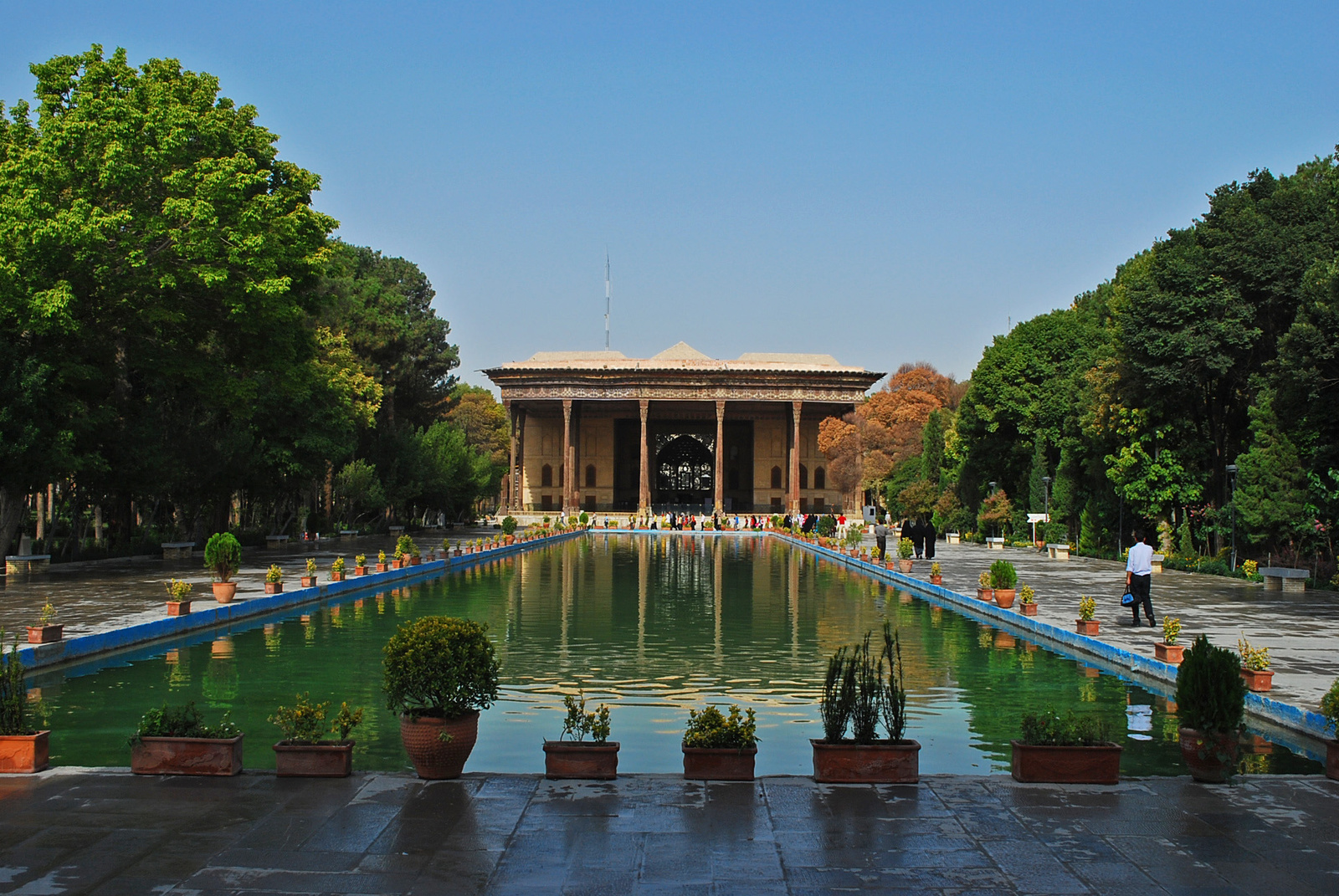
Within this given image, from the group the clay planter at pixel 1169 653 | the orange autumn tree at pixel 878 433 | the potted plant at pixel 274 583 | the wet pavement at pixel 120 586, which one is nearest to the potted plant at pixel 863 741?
the clay planter at pixel 1169 653

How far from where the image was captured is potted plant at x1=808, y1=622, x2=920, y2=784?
22.1ft

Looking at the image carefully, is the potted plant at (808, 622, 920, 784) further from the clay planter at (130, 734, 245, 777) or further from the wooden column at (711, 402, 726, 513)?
the wooden column at (711, 402, 726, 513)

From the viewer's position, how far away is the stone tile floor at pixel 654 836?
16.6ft

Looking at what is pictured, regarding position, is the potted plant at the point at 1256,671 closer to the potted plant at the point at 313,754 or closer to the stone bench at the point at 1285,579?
the potted plant at the point at 313,754

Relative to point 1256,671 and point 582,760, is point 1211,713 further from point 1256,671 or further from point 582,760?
point 1256,671

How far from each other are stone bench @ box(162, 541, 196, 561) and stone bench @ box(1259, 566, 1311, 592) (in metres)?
22.3

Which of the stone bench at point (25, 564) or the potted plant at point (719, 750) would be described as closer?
the potted plant at point (719, 750)

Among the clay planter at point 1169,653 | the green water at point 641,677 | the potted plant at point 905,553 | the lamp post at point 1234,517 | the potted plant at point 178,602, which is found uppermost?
the lamp post at point 1234,517

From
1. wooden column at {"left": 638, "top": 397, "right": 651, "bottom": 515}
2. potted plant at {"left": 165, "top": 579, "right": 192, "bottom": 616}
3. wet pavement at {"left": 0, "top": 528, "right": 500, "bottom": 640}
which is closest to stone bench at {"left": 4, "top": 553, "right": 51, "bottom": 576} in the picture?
wet pavement at {"left": 0, "top": 528, "right": 500, "bottom": 640}

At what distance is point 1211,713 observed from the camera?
6.77m

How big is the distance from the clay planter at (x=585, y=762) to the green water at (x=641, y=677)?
1033 millimetres

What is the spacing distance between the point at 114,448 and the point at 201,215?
551 cm

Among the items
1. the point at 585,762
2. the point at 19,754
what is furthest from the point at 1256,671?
the point at 19,754

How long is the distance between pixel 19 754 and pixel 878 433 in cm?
5429
